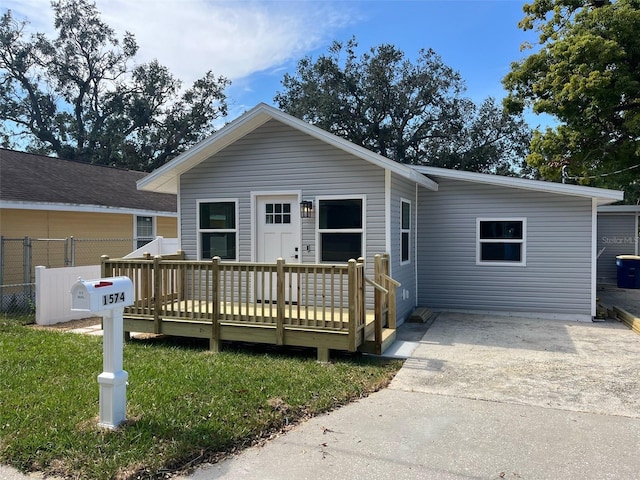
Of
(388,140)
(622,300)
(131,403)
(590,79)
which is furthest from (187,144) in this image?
(131,403)

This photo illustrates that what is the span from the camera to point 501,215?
8930mm

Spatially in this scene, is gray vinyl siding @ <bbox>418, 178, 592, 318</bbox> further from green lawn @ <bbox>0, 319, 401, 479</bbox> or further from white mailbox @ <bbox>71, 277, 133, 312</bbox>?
white mailbox @ <bbox>71, 277, 133, 312</bbox>

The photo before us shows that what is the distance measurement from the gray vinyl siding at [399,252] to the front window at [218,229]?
2.85m

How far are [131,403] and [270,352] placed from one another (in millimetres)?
2418

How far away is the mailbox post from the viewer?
342 cm

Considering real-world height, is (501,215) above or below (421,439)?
above

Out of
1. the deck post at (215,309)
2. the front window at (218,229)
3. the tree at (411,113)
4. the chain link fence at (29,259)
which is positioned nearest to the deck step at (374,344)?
the deck post at (215,309)

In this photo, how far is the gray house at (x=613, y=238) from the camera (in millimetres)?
14344

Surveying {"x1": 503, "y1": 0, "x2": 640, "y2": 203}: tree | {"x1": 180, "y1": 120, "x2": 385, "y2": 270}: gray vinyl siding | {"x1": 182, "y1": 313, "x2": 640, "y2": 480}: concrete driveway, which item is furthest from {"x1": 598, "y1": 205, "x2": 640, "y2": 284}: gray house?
{"x1": 180, "y1": 120, "x2": 385, "y2": 270}: gray vinyl siding

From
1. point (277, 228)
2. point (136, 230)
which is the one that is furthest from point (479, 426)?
point (136, 230)

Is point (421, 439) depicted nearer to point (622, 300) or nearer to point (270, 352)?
point (270, 352)

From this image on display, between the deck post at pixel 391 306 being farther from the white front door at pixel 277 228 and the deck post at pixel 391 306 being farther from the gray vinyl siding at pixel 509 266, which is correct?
the gray vinyl siding at pixel 509 266

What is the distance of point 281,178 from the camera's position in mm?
7867

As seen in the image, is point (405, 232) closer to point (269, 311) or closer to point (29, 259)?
point (269, 311)
